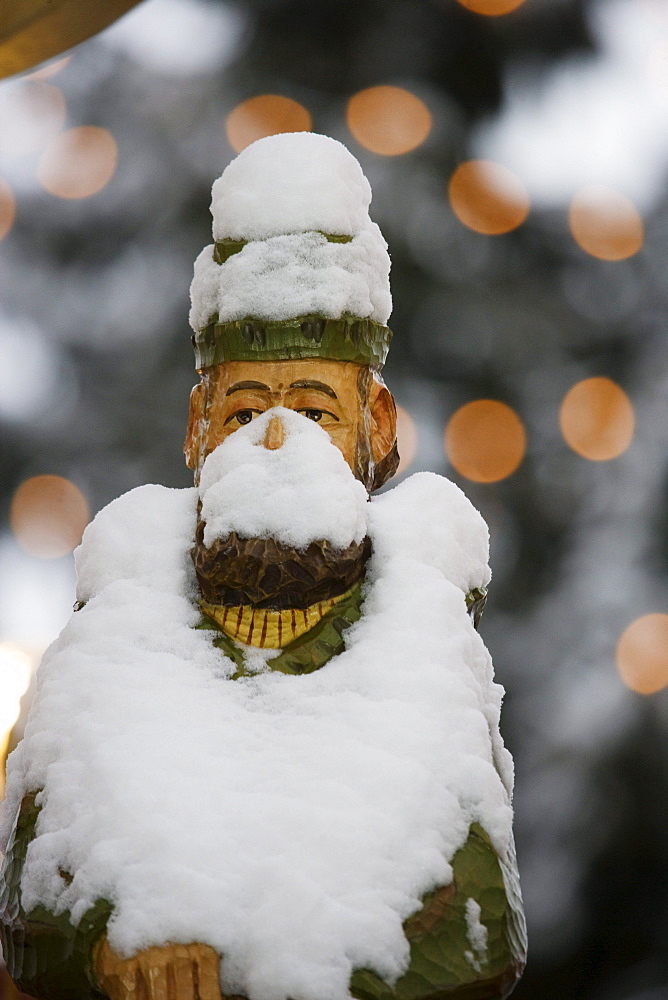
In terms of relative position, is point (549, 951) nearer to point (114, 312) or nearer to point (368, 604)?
point (368, 604)

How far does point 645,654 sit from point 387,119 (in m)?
1.26

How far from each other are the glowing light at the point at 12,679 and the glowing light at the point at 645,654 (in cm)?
122

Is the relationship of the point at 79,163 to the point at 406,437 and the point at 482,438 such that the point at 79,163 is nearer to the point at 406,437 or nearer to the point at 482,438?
the point at 406,437

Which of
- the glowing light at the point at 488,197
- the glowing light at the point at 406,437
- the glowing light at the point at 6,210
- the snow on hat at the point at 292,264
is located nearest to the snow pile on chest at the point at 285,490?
the snow on hat at the point at 292,264

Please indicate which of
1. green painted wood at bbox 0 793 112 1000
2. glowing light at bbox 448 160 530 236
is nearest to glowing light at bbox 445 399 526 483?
glowing light at bbox 448 160 530 236

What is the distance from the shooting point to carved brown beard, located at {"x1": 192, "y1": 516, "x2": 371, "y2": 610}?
141 cm

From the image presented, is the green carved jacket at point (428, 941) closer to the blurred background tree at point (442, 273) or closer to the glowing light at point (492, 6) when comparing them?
the blurred background tree at point (442, 273)

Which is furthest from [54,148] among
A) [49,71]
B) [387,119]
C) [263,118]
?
[387,119]

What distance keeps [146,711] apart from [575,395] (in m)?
1.33

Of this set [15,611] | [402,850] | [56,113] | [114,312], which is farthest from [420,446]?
[402,850]

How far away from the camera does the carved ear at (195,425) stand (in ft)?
5.39

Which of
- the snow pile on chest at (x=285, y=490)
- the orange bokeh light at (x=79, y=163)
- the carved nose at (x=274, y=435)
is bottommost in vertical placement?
the snow pile on chest at (x=285, y=490)

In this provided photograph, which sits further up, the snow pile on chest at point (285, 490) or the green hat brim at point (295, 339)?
the green hat brim at point (295, 339)

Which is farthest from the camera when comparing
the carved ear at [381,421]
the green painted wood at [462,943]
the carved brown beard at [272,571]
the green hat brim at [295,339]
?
the carved ear at [381,421]
